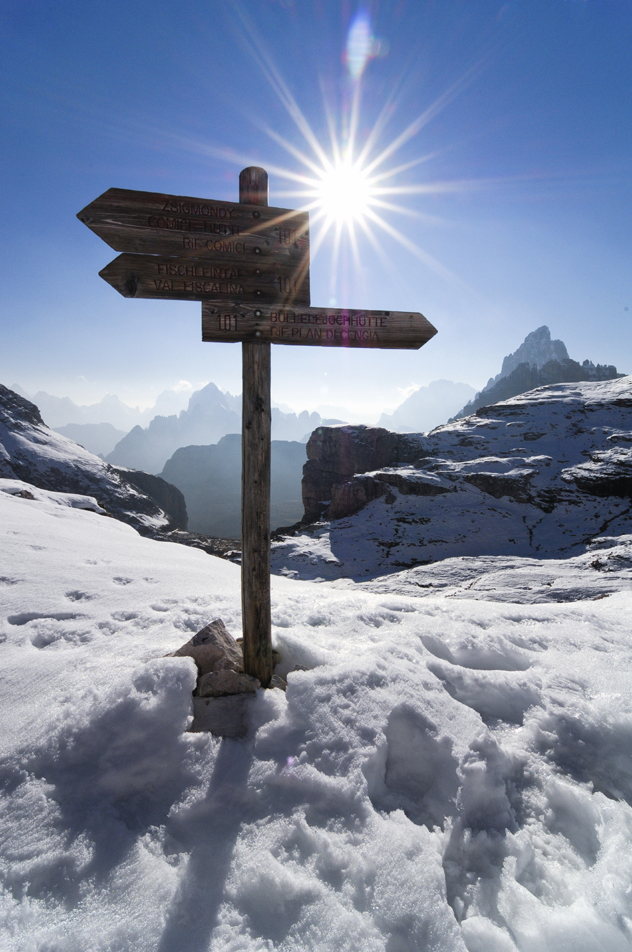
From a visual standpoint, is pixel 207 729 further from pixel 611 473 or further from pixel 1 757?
pixel 611 473

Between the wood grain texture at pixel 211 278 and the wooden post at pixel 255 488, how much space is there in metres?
0.50

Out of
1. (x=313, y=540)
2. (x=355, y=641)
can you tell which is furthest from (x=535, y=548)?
(x=355, y=641)

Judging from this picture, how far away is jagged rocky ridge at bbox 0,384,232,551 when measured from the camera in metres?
64.9

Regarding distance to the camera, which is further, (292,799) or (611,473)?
(611,473)

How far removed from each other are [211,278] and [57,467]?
79.4 meters

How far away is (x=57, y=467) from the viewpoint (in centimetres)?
6869

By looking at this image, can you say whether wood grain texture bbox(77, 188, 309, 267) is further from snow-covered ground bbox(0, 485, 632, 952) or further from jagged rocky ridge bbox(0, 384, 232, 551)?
jagged rocky ridge bbox(0, 384, 232, 551)

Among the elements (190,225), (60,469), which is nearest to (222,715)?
(190,225)

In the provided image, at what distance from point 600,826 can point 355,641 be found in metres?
2.35

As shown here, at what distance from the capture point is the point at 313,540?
193ft

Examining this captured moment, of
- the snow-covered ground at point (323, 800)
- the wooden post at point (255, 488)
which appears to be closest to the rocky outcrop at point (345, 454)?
the wooden post at point (255, 488)

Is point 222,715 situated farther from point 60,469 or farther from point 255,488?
point 60,469

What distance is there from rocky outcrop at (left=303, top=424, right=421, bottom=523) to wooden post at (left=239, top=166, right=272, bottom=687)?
81383mm

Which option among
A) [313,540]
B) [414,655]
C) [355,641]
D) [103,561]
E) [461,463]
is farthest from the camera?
[461,463]
